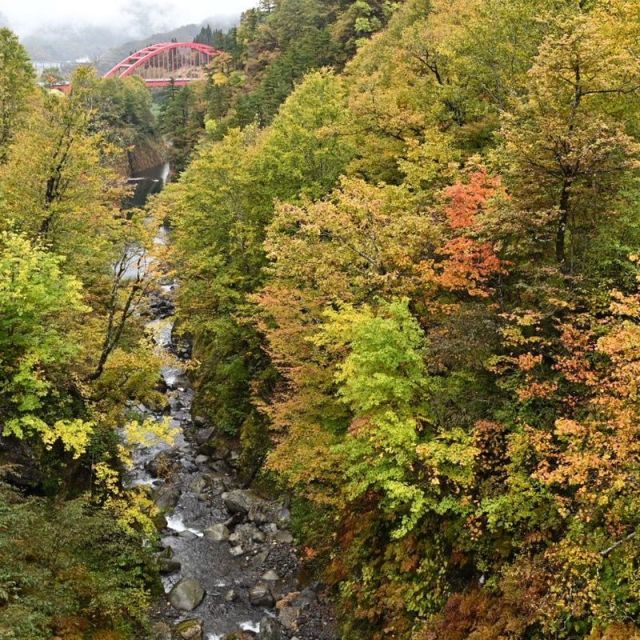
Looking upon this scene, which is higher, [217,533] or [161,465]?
[161,465]

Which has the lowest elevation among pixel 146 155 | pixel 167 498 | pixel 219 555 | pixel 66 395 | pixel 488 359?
pixel 219 555

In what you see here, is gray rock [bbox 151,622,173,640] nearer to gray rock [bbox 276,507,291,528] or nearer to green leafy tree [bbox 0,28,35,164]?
gray rock [bbox 276,507,291,528]

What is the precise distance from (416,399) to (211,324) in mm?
14864

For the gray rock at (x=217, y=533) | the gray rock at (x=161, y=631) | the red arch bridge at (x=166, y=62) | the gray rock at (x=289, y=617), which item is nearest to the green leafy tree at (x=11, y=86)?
the gray rock at (x=217, y=533)

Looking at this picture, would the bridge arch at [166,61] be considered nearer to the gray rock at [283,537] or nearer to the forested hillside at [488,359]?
the forested hillside at [488,359]

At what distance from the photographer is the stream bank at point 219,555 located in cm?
1675

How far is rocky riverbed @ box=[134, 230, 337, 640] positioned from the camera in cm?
1675

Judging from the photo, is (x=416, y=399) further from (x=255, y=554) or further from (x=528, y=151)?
(x=255, y=554)

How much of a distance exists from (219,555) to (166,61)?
204 m

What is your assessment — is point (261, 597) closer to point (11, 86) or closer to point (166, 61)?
point (11, 86)

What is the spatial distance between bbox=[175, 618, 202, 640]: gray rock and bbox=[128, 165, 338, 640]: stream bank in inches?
1.1

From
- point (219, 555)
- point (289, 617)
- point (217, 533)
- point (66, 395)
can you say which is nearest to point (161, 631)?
point (289, 617)

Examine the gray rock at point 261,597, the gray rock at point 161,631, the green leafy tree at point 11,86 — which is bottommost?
the gray rock at point 261,597

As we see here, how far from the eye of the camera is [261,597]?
58.6ft
